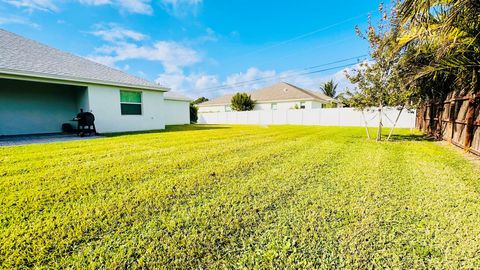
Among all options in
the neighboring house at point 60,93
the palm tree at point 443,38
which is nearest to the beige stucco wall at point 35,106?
the neighboring house at point 60,93

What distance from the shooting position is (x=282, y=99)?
26656 millimetres

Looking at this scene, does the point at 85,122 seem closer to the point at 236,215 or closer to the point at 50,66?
the point at 50,66

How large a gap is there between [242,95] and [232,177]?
2450 cm

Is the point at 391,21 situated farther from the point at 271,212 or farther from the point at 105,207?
the point at 105,207

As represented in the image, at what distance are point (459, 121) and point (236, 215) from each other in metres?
8.34

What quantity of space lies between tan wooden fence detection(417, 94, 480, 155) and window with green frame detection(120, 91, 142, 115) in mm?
13618

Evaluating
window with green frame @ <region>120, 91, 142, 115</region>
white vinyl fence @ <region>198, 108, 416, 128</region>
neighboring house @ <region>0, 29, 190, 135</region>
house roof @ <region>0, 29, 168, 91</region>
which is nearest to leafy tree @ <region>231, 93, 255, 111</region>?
white vinyl fence @ <region>198, 108, 416, 128</region>

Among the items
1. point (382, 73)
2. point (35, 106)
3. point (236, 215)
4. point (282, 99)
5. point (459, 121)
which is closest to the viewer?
point (236, 215)

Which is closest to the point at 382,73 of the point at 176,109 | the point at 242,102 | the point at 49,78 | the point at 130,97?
the point at 130,97

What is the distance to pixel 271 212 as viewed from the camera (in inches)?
103

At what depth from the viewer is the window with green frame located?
11.1 m

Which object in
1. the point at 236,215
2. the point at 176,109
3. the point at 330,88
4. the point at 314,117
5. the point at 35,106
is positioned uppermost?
the point at 330,88

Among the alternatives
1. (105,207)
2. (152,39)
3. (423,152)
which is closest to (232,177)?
(105,207)

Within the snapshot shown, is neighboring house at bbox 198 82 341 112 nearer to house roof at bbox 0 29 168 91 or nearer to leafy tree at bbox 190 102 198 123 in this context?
leafy tree at bbox 190 102 198 123
